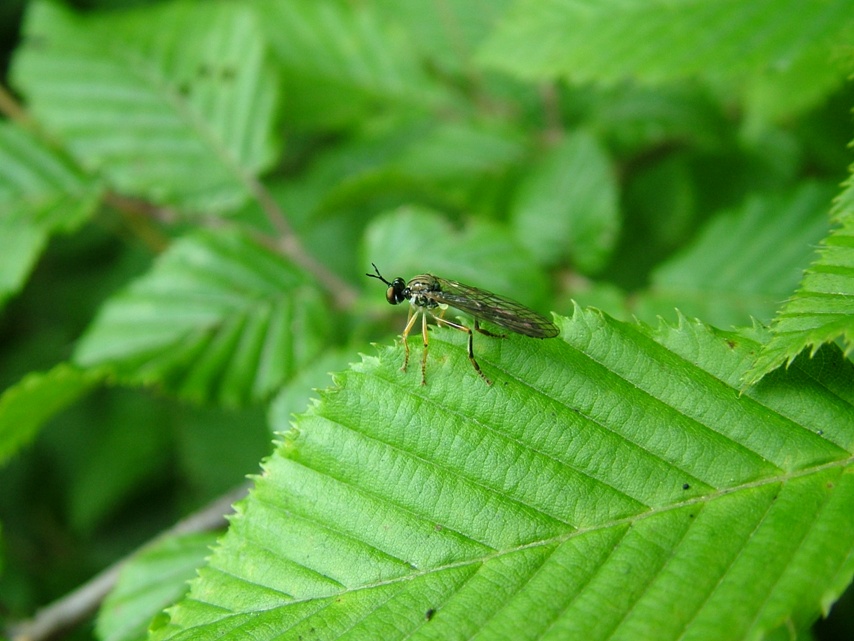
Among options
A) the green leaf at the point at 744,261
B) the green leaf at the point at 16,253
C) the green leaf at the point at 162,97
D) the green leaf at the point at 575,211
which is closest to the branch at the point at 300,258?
the green leaf at the point at 162,97

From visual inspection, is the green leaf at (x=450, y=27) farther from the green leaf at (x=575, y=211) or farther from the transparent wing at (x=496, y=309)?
the transparent wing at (x=496, y=309)

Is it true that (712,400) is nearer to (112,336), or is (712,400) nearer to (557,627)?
(557,627)

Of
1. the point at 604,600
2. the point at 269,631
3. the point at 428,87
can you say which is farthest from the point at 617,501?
the point at 428,87

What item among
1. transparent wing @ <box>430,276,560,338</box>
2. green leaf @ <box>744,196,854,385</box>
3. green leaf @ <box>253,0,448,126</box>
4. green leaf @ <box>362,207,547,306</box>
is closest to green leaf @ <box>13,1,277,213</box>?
green leaf @ <box>253,0,448,126</box>

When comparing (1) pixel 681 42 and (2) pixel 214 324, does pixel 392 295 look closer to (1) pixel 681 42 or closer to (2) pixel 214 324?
(2) pixel 214 324

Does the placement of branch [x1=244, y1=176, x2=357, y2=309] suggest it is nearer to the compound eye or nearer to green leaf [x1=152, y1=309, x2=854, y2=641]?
the compound eye

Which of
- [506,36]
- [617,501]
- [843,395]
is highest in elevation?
[506,36]
